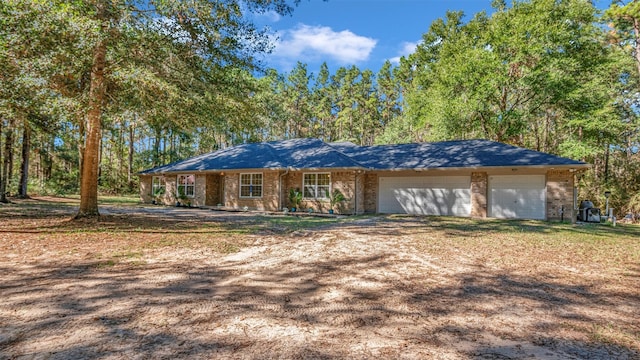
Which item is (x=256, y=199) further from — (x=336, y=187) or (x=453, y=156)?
(x=453, y=156)

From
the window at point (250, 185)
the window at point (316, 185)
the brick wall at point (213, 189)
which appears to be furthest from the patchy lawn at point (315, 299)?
the brick wall at point (213, 189)

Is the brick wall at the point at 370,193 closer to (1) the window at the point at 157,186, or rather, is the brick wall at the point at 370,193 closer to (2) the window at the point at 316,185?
(2) the window at the point at 316,185

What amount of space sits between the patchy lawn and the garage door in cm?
760

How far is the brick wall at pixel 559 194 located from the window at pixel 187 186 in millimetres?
17878

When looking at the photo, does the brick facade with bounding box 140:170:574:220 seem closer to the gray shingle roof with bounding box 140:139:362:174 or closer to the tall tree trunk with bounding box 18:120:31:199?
the gray shingle roof with bounding box 140:139:362:174

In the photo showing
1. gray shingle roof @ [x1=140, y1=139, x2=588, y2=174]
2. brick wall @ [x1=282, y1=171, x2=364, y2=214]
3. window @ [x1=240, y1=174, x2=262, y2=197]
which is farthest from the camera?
window @ [x1=240, y1=174, x2=262, y2=197]

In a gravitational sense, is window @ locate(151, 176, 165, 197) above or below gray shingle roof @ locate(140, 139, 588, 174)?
below

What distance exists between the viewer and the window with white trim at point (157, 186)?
70.0 ft

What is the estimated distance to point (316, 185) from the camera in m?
16.6

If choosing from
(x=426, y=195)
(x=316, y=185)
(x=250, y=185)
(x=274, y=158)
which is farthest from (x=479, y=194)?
(x=250, y=185)

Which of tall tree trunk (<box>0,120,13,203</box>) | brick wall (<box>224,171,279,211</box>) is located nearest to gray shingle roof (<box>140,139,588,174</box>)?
brick wall (<box>224,171,279,211</box>)

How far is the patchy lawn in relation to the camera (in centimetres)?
279

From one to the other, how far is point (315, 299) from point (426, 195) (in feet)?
42.5

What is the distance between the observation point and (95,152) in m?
10.1
